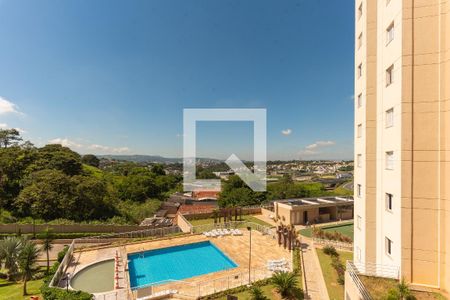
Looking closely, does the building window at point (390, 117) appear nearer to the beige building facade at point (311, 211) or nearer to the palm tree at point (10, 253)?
the beige building facade at point (311, 211)

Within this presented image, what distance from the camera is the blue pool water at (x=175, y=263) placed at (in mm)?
16547

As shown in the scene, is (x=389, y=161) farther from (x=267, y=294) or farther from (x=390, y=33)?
(x=267, y=294)

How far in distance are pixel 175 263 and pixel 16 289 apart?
408 inches

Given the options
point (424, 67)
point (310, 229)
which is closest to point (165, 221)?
point (310, 229)

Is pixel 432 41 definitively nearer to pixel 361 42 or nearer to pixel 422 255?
pixel 361 42

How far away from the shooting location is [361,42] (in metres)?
12.7

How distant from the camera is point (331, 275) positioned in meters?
14.5

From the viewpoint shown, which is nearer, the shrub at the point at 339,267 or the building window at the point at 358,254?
the building window at the point at 358,254

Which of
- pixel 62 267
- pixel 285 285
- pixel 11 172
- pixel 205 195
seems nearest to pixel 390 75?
pixel 285 285

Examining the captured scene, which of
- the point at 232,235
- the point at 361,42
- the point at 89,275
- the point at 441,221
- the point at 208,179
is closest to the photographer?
the point at 441,221

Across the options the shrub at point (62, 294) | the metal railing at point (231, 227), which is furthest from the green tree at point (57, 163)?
the shrub at point (62, 294)

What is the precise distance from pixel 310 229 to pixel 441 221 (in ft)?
59.2

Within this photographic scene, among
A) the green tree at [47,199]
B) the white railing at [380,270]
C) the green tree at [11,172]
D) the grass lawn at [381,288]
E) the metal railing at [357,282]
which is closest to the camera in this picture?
the metal railing at [357,282]

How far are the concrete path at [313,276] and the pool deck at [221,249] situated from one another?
1.52m
